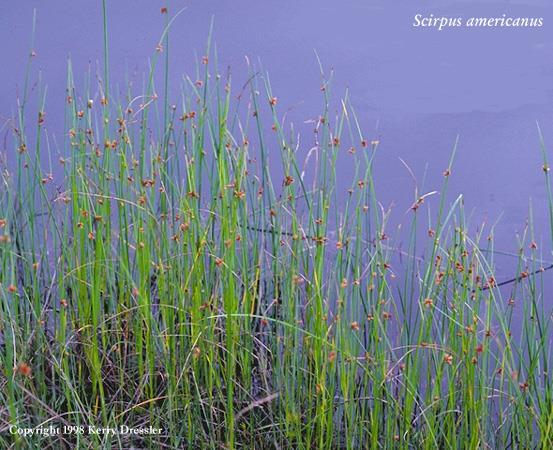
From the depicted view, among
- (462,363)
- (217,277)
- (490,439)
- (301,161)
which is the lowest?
(490,439)

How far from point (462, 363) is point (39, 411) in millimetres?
1060

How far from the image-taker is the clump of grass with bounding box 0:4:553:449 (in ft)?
7.35

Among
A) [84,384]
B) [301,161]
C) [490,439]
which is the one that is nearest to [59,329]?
[84,384]

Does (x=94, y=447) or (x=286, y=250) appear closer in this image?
(x=94, y=447)

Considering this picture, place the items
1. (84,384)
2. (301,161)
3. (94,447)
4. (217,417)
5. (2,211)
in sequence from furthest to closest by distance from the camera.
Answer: (301,161) < (2,211) < (84,384) < (217,417) < (94,447)

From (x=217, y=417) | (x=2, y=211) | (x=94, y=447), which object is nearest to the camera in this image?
(x=94, y=447)

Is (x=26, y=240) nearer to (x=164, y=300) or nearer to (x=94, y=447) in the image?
(x=164, y=300)

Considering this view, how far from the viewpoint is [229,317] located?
2.09m

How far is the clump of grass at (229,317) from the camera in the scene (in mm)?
2240

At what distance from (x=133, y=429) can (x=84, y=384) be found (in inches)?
9.0

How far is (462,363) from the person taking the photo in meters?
2.35

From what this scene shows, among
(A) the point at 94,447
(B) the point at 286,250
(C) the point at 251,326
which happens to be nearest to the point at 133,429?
(A) the point at 94,447

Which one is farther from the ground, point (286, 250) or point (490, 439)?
point (286, 250)

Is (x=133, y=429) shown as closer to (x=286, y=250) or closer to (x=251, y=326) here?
(x=251, y=326)
